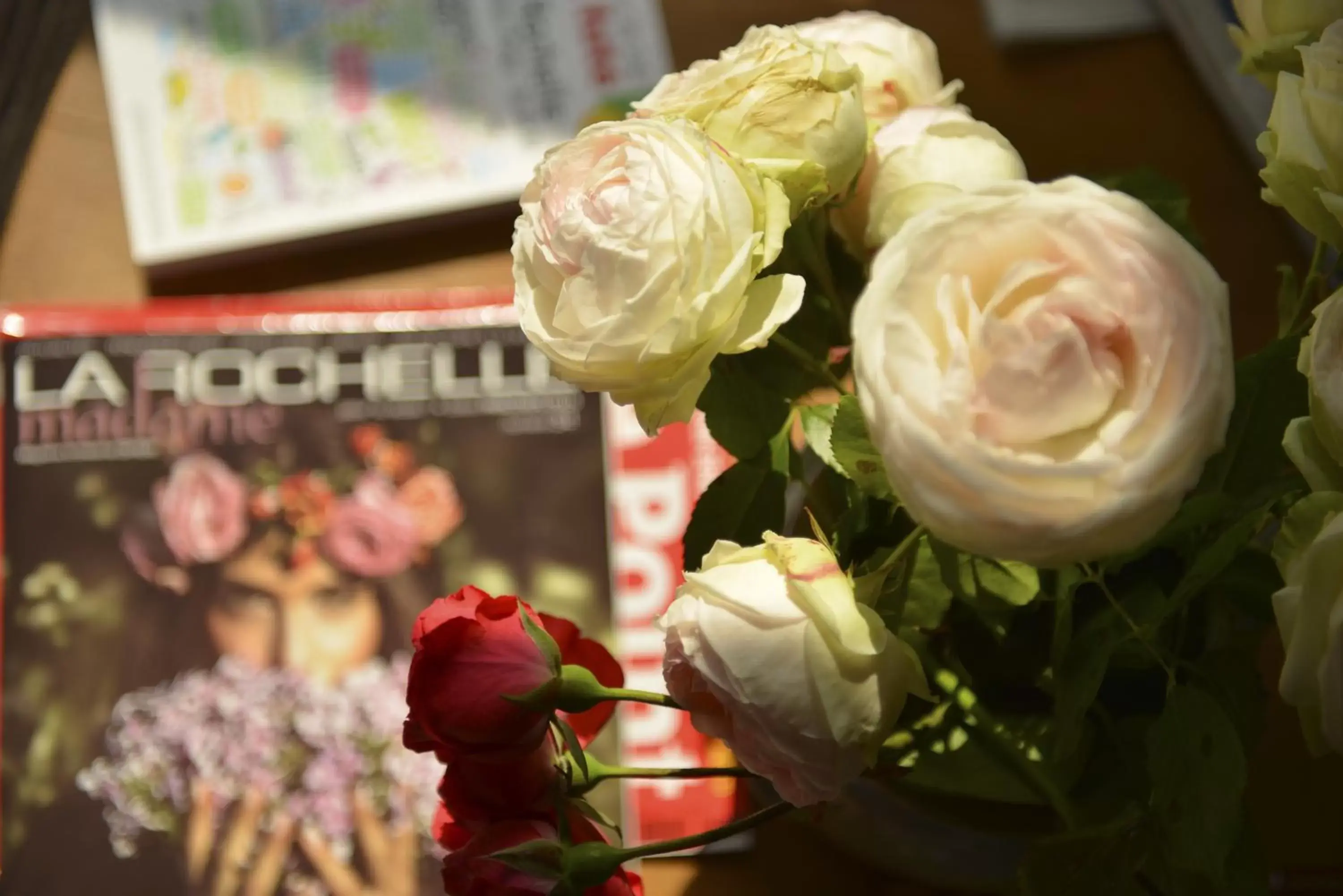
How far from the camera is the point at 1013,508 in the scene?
21cm

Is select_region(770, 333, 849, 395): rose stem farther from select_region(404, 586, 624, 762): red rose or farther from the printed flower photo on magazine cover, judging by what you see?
the printed flower photo on magazine cover

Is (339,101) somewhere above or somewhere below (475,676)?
above

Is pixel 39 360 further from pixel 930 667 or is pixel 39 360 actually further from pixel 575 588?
pixel 930 667

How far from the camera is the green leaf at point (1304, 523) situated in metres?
0.24

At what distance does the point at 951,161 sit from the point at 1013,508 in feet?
0.44

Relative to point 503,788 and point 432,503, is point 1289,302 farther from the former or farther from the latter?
point 432,503

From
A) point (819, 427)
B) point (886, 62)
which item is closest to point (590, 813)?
point (819, 427)

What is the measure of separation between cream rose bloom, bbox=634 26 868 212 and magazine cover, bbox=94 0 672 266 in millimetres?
313

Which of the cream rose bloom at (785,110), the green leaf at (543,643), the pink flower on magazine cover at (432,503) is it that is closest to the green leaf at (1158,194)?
the cream rose bloom at (785,110)

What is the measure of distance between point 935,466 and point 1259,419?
136 millimetres

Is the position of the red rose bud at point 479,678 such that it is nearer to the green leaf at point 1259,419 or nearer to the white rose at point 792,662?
the white rose at point 792,662

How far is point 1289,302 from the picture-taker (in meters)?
0.32

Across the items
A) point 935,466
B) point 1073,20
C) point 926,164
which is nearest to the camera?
point 935,466

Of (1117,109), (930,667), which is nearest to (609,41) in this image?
(1117,109)
